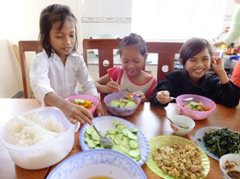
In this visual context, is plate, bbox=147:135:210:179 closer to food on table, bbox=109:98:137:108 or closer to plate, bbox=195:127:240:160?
plate, bbox=195:127:240:160

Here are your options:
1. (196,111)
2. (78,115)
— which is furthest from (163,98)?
(78,115)

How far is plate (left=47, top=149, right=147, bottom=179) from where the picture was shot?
61cm

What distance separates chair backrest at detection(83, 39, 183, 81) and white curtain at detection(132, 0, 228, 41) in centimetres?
123

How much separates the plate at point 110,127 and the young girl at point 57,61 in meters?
0.17

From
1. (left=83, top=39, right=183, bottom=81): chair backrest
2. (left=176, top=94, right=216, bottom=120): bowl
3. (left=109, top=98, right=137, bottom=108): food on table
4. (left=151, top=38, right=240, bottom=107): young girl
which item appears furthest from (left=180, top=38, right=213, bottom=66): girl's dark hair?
(left=109, top=98, right=137, bottom=108): food on table

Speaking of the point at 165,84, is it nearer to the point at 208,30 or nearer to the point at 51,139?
the point at 51,139

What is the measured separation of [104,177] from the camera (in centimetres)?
64

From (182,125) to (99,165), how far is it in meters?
0.42

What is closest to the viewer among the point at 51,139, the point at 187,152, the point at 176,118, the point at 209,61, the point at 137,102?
the point at 51,139

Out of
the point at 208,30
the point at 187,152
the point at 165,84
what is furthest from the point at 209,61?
the point at 208,30

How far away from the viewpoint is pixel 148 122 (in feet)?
3.11

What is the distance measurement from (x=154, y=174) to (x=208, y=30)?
2.43 m

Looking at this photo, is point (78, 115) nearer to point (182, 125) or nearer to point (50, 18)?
point (182, 125)

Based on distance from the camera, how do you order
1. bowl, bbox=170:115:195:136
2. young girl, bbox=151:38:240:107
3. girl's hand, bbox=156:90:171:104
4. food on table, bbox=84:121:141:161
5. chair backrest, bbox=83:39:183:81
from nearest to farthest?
food on table, bbox=84:121:141:161 < bowl, bbox=170:115:195:136 < girl's hand, bbox=156:90:171:104 < young girl, bbox=151:38:240:107 < chair backrest, bbox=83:39:183:81
